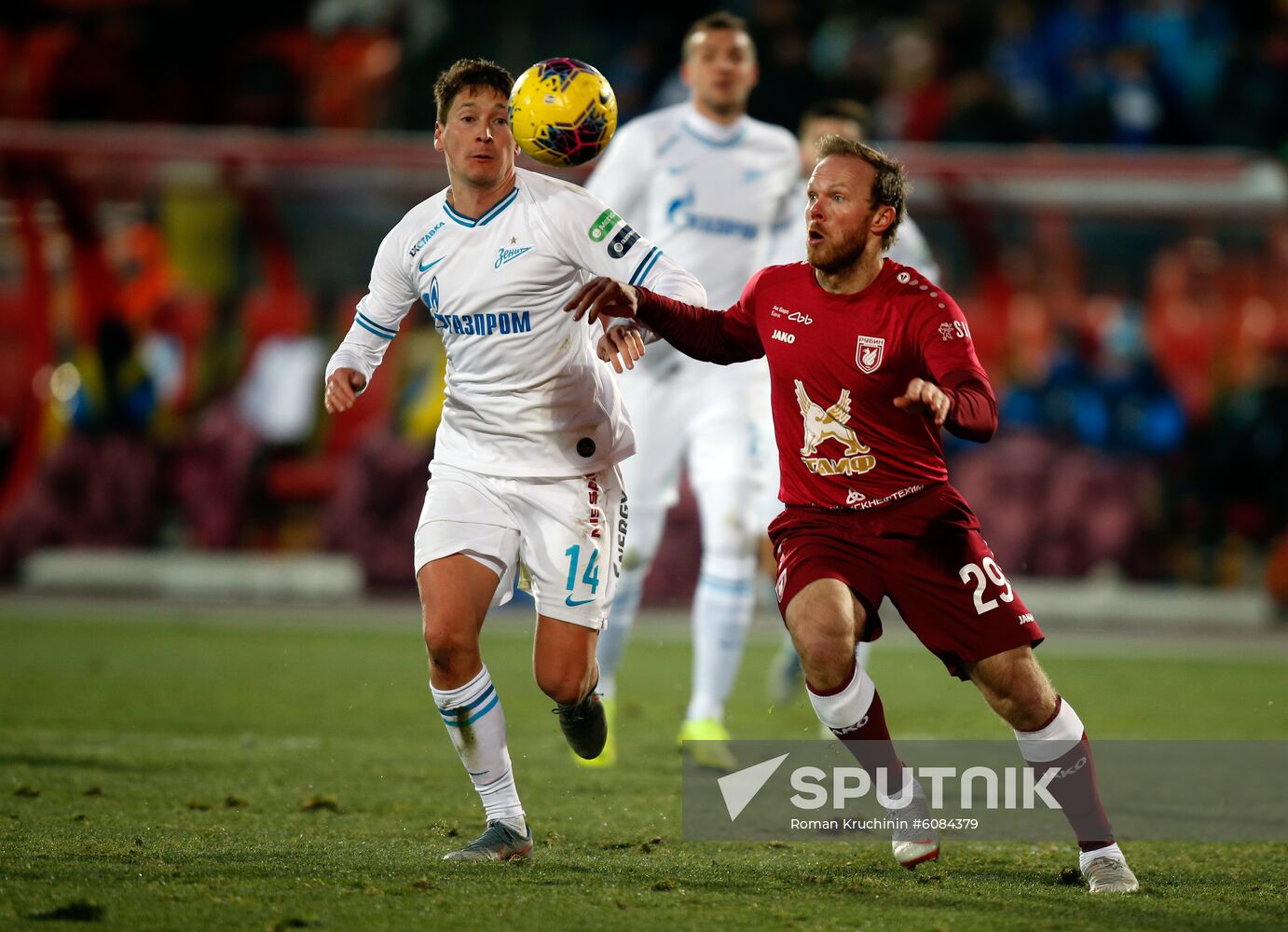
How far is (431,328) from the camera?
52.0 ft

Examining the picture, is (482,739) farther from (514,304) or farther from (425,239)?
(425,239)

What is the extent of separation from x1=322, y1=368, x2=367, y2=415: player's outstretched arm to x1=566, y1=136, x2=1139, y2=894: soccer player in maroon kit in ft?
2.47

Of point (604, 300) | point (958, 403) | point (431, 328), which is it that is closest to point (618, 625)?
point (604, 300)

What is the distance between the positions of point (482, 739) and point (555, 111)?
2029 mm

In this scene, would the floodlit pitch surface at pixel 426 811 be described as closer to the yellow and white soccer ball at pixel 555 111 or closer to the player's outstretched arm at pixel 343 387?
the player's outstretched arm at pixel 343 387

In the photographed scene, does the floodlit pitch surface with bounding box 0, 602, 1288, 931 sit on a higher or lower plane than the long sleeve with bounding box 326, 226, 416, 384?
lower

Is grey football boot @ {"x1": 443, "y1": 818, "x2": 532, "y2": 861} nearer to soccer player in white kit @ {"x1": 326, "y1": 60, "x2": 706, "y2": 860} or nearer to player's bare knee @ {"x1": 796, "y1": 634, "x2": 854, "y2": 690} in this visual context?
soccer player in white kit @ {"x1": 326, "y1": 60, "x2": 706, "y2": 860}

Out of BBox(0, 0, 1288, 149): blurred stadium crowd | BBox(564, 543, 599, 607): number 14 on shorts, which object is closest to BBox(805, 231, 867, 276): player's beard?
BBox(564, 543, 599, 607): number 14 on shorts

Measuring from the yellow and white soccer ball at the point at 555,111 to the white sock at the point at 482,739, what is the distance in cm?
172

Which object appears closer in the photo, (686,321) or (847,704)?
(847,704)

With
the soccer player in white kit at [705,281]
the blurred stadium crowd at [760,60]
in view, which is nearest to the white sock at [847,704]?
the soccer player in white kit at [705,281]

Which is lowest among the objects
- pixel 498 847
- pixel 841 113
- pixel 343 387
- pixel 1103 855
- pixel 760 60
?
pixel 498 847

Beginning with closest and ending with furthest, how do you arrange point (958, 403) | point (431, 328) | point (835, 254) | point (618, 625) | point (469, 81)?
point (958, 403), point (835, 254), point (469, 81), point (618, 625), point (431, 328)

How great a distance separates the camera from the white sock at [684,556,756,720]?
25.4ft
